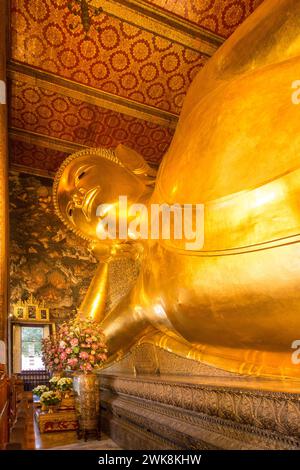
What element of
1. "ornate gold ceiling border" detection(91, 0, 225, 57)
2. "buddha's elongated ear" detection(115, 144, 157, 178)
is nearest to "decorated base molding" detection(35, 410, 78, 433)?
"buddha's elongated ear" detection(115, 144, 157, 178)

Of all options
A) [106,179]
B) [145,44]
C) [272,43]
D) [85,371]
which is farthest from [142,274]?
[145,44]

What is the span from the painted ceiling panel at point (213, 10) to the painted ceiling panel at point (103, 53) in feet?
1.18

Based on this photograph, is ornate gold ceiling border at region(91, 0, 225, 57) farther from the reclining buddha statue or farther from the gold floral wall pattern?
the gold floral wall pattern

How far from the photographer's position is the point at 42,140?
5531mm

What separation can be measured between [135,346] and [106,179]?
1.45 meters

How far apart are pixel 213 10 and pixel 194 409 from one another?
12.3 feet

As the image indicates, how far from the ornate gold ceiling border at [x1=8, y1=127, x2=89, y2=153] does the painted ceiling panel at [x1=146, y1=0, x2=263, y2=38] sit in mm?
2488

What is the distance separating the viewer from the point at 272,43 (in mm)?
1826

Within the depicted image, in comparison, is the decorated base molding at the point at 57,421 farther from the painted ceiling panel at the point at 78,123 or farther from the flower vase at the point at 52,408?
the painted ceiling panel at the point at 78,123

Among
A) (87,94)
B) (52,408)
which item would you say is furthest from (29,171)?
(52,408)

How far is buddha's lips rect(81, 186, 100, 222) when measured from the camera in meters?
3.31

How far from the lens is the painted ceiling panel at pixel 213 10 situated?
12.1 feet

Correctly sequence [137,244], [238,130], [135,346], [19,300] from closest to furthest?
[238,130] → [135,346] → [137,244] → [19,300]
